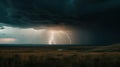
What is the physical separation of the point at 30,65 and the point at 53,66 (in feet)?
12.9

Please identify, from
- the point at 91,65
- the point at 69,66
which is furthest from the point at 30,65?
the point at 91,65

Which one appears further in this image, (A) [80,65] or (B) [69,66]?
(A) [80,65]

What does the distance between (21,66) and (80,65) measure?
393 inches

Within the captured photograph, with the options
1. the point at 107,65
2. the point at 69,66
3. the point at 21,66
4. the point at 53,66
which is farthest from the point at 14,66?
the point at 107,65

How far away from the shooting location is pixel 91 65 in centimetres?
4025

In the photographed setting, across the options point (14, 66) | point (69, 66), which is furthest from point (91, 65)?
point (14, 66)

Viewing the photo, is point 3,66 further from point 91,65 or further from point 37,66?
point 91,65

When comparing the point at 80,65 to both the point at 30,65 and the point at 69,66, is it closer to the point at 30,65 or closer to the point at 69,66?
the point at 69,66

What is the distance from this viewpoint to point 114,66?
39.4 m

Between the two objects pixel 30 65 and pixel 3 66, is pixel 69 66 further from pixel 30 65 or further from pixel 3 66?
pixel 3 66

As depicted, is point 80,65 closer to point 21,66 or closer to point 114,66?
point 114,66

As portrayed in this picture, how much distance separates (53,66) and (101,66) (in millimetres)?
7909

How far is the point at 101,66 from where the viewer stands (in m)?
39.4

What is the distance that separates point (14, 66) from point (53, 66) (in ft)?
20.8
